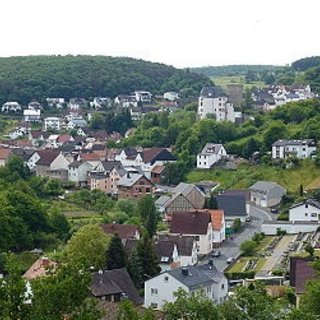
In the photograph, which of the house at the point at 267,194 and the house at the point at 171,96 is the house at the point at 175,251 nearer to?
the house at the point at 267,194

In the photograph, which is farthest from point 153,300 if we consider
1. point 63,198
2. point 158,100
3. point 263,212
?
point 158,100

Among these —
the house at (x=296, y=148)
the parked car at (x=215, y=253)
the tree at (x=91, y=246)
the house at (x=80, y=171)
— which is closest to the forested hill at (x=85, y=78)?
the house at (x=80, y=171)

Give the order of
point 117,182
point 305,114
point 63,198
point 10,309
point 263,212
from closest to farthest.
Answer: point 10,309, point 263,212, point 63,198, point 117,182, point 305,114

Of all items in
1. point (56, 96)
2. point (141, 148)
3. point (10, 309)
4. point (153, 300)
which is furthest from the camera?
point (56, 96)

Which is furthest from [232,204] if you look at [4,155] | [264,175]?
[4,155]

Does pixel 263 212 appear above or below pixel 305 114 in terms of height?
below

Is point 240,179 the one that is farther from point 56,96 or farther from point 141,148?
point 56,96
